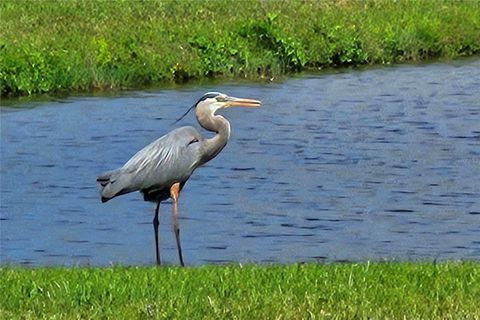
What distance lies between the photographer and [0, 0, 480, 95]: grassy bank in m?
24.3

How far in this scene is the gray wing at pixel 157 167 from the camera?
12109 mm

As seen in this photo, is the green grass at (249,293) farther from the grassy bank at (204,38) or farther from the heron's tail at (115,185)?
the grassy bank at (204,38)

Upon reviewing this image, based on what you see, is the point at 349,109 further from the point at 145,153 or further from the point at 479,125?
the point at 145,153

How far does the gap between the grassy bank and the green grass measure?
13.9 metres

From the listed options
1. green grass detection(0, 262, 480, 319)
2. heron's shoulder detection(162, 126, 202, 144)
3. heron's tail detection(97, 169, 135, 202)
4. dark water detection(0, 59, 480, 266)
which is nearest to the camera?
green grass detection(0, 262, 480, 319)

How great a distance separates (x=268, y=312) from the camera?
8633 mm

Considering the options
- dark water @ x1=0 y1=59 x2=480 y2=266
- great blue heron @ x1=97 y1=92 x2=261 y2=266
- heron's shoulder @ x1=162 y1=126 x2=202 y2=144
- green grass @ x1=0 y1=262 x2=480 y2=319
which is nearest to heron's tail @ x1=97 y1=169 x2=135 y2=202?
great blue heron @ x1=97 y1=92 x2=261 y2=266

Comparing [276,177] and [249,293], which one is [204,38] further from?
[249,293]

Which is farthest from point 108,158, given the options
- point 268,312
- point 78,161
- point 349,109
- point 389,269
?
point 268,312

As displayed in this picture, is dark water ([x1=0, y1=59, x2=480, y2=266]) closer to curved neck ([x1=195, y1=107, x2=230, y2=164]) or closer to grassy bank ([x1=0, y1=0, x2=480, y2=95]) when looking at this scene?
grassy bank ([x1=0, y1=0, x2=480, y2=95])

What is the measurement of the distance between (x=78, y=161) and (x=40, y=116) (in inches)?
134

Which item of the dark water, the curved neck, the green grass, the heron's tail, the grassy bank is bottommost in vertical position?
the grassy bank

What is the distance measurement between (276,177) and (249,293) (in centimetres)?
873

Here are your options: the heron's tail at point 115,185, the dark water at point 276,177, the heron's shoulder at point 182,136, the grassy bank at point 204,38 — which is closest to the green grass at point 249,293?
the heron's tail at point 115,185
